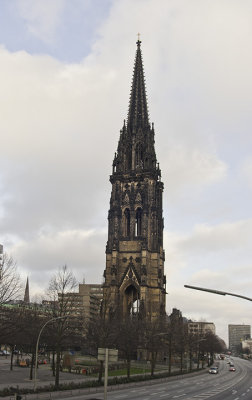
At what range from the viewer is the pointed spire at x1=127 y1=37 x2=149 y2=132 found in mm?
111125

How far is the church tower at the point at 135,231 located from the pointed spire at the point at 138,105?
38 centimetres

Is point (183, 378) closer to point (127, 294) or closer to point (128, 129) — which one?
point (127, 294)

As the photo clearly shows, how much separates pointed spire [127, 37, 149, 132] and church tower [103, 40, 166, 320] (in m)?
0.38

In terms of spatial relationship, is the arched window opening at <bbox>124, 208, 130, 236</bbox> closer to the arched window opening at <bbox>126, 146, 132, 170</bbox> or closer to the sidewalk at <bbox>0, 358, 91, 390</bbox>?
the arched window opening at <bbox>126, 146, 132, 170</bbox>

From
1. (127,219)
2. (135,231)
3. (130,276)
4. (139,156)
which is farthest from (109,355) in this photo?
(139,156)

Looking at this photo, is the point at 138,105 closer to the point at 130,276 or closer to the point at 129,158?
the point at 129,158

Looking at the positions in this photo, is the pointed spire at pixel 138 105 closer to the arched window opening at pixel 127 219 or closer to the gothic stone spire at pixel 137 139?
the gothic stone spire at pixel 137 139

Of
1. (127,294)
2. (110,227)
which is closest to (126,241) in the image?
(110,227)

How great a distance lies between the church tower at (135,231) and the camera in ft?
303

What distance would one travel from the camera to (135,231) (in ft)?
321

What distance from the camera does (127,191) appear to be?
10112 centimetres

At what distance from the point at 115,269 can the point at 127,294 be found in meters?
7.43

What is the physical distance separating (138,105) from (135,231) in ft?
109

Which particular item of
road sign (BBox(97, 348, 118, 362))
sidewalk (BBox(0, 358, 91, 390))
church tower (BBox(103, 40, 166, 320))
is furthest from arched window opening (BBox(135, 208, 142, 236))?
road sign (BBox(97, 348, 118, 362))
